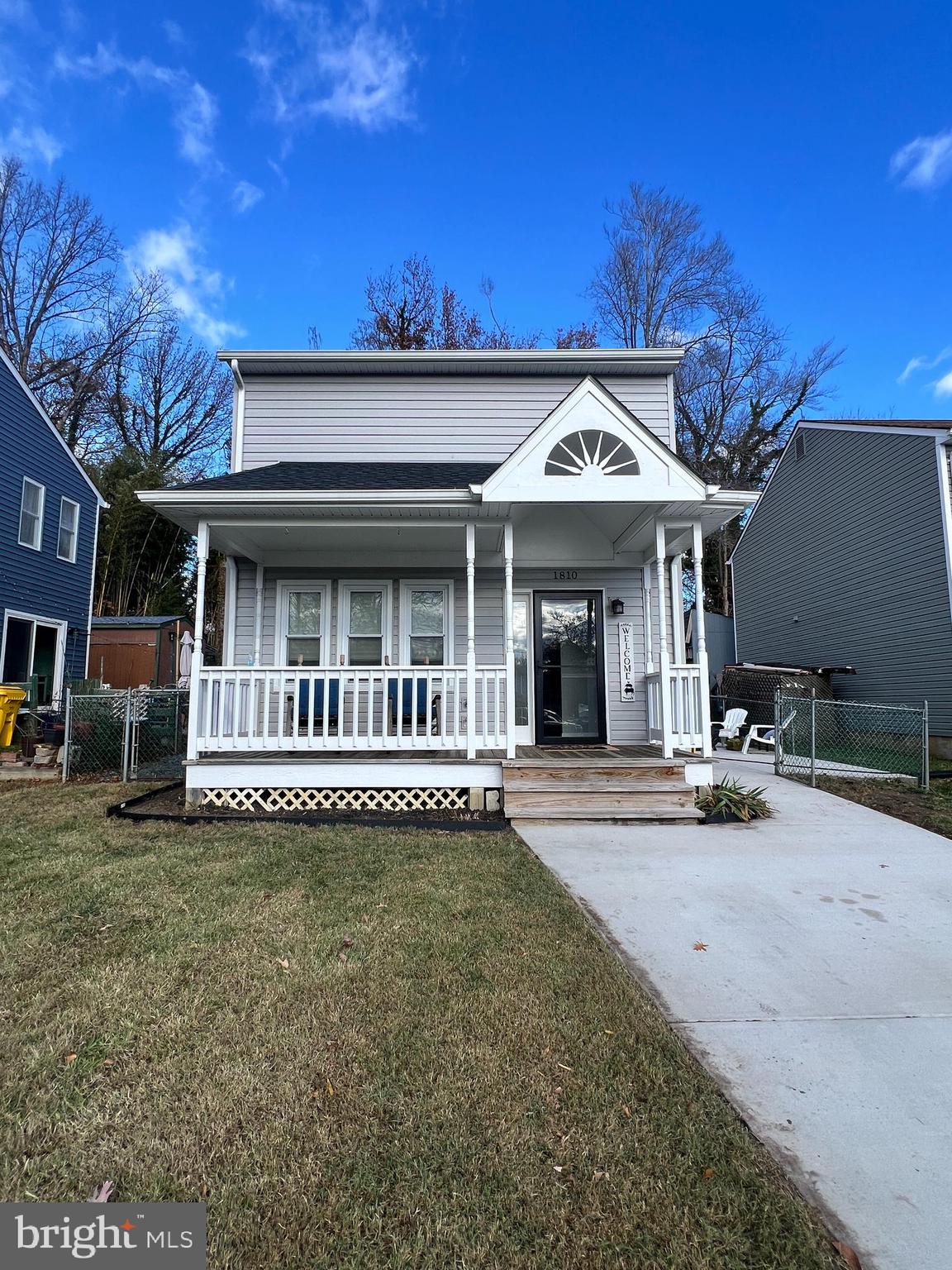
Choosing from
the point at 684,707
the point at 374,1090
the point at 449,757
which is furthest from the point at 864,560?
the point at 374,1090

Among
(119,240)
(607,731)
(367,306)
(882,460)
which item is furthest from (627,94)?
(119,240)

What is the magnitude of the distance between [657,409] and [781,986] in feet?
26.1

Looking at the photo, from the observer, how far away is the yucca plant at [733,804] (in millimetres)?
6508

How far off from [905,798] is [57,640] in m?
15.8

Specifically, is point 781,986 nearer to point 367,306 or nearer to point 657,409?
point 657,409

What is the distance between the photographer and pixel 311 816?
6555 mm

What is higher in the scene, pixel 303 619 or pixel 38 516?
pixel 38 516

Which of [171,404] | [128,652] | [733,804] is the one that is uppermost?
[171,404]

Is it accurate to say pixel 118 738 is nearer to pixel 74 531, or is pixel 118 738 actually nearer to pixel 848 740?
pixel 74 531

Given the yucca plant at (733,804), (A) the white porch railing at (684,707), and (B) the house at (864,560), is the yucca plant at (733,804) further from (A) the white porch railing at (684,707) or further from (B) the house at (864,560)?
(B) the house at (864,560)

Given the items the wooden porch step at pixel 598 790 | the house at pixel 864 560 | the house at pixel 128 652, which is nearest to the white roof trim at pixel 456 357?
the wooden porch step at pixel 598 790

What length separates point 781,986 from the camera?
303 cm

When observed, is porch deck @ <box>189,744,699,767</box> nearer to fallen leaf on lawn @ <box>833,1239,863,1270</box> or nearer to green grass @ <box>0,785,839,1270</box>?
green grass @ <box>0,785,839,1270</box>

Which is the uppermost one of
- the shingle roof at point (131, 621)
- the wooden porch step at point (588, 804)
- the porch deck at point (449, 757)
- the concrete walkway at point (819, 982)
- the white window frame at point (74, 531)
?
the white window frame at point (74, 531)
